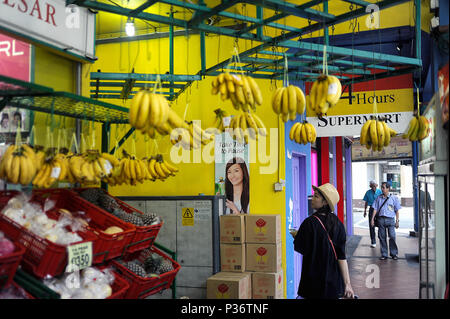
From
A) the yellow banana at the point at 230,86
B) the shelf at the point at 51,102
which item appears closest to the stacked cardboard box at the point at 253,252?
the shelf at the point at 51,102

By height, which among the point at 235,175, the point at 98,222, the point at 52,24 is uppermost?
the point at 52,24

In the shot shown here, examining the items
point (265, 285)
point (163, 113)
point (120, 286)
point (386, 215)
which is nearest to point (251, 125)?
point (163, 113)

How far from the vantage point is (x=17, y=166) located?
2799 mm

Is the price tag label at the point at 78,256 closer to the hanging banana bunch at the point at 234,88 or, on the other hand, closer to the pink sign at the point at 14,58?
the hanging banana bunch at the point at 234,88

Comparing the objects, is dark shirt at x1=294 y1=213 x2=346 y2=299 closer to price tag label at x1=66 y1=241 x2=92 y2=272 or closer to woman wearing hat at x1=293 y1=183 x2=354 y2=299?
woman wearing hat at x1=293 y1=183 x2=354 y2=299

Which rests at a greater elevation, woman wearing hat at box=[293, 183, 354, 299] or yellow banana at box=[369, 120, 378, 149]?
yellow banana at box=[369, 120, 378, 149]

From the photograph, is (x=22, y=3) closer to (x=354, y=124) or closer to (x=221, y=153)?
(x=221, y=153)

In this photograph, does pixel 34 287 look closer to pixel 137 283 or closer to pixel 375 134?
pixel 137 283

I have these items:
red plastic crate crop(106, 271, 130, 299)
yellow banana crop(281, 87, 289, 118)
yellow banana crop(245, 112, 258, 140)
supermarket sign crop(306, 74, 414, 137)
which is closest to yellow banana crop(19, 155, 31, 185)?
red plastic crate crop(106, 271, 130, 299)

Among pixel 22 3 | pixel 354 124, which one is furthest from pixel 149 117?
pixel 354 124

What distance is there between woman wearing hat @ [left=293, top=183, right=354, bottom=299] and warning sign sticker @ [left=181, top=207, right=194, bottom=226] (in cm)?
180

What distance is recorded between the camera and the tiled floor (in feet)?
24.3

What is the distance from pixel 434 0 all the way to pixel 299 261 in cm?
483

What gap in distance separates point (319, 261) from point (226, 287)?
1.43 meters
